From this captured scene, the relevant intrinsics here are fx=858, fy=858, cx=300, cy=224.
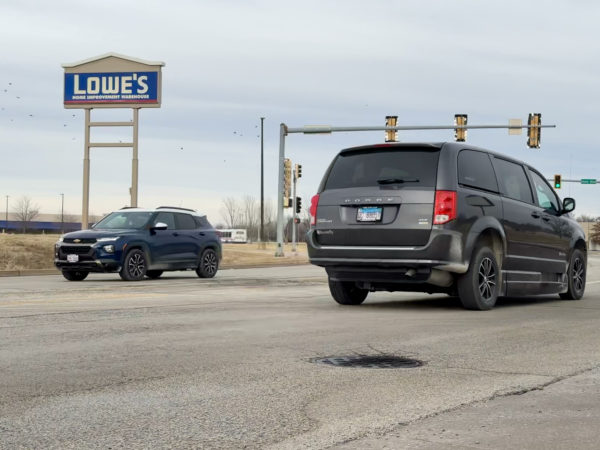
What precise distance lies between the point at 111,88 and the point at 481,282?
1099 inches

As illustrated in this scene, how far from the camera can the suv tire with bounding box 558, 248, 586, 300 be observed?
43.5ft

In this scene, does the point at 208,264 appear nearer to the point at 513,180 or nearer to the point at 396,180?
the point at 513,180

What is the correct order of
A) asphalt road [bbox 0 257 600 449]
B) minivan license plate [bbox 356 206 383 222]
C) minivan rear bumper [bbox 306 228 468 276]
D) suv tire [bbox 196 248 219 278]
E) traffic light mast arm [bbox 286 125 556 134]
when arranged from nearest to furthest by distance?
asphalt road [bbox 0 257 600 449] → minivan rear bumper [bbox 306 228 468 276] → minivan license plate [bbox 356 206 383 222] → suv tire [bbox 196 248 219 278] → traffic light mast arm [bbox 286 125 556 134]

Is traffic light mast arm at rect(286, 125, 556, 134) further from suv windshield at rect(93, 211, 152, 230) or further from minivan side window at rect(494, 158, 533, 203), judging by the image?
minivan side window at rect(494, 158, 533, 203)

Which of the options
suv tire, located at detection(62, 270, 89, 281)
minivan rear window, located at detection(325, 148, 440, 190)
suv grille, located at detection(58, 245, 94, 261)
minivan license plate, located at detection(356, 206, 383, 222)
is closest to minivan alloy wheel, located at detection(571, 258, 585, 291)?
minivan rear window, located at detection(325, 148, 440, 190)

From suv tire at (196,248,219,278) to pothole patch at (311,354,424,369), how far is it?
13.7 metres

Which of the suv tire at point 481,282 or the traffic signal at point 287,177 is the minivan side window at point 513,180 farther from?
the traffic signal at point 287,177

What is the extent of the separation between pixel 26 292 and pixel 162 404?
959 centimetres

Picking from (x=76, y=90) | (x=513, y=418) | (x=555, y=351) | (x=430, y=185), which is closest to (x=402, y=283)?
(x=430, y=185)

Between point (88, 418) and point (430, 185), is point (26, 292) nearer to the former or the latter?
point (430, 185)

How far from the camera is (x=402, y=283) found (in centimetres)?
1073

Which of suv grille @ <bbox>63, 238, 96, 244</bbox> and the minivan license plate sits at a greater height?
the minivan license plate

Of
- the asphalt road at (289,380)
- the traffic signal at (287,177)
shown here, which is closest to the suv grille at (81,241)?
the asphalt road at (289,380)

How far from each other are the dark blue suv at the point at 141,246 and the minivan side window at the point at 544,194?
8.84 meters
